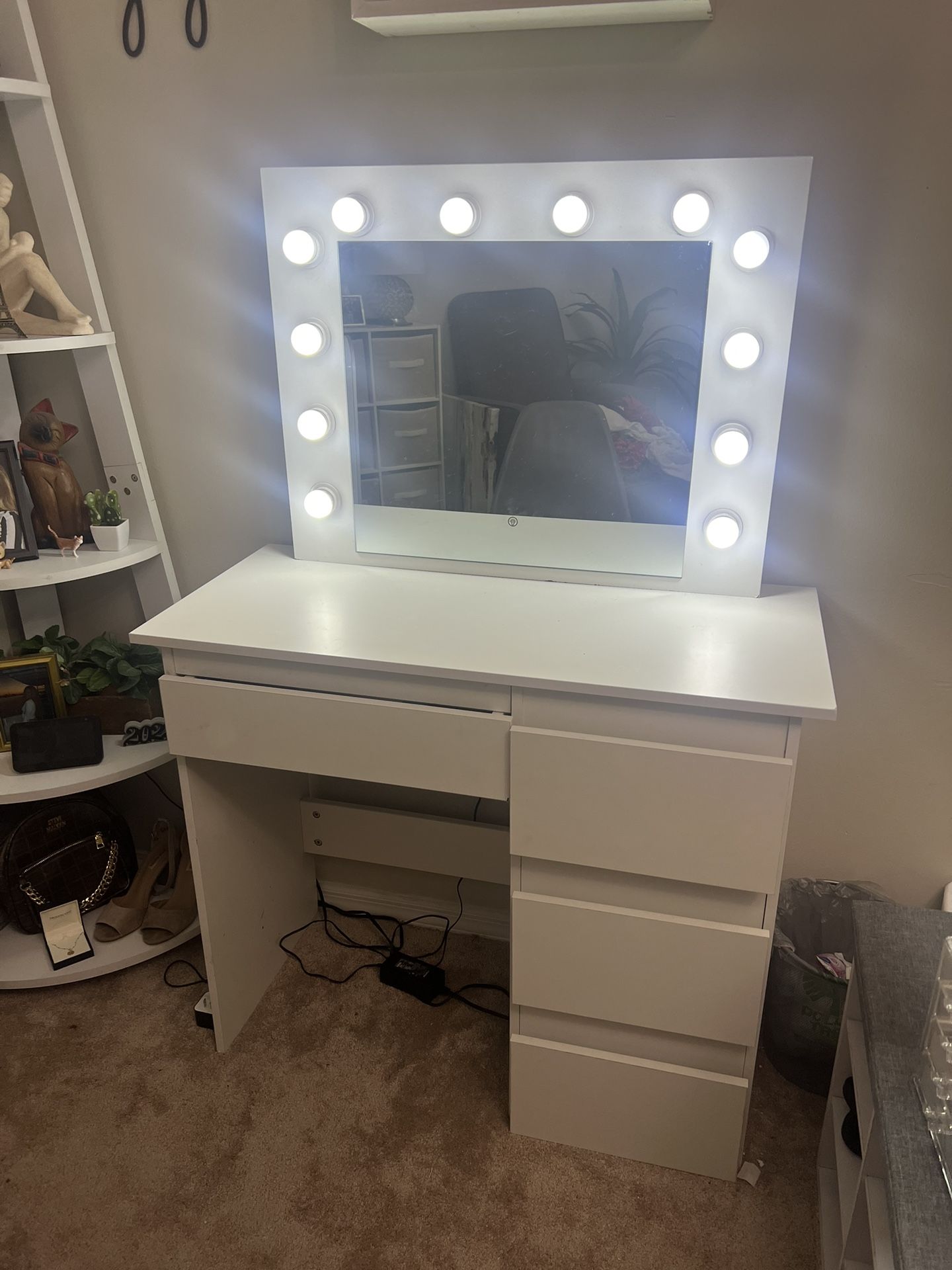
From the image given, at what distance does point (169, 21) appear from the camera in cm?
157

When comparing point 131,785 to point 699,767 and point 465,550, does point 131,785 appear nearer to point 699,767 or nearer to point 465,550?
point 465,550

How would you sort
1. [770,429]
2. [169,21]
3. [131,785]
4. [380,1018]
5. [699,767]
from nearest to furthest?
[699,767] < [770,429] < [169,21] < [380,1018] < [131,785]

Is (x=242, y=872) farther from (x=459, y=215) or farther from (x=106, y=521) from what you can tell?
(x=459, y=215)

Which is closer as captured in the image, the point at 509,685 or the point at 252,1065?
the point at 509,685

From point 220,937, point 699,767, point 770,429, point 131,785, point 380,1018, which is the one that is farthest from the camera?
point 131,785

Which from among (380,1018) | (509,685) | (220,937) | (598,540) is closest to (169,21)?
(598,540)

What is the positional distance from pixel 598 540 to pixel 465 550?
9.1 inches

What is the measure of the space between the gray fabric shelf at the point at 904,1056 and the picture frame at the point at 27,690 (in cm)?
146

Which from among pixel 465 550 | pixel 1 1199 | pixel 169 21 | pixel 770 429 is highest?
pixel 169 21

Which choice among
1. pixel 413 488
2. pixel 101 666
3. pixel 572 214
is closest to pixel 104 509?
pixel 101 666

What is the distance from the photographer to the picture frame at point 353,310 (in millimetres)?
1581

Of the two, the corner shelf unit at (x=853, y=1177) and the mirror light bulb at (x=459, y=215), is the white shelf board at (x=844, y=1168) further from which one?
the mirror light bulb at (x=459, y=215)

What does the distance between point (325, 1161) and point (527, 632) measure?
2.96 feet

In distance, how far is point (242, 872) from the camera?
1746 mm
